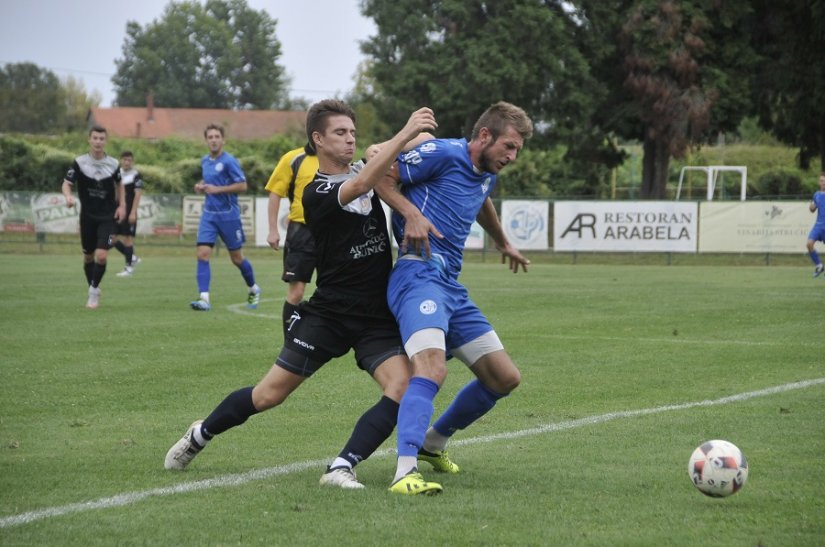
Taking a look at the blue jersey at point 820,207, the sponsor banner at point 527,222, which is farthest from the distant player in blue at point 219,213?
the sponsor banner at point 527,222

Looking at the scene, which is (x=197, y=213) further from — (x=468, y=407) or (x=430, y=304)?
(x=430, y=304)

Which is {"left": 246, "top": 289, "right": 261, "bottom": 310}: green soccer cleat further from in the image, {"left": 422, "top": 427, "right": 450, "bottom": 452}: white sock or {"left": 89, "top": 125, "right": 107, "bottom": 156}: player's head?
{"left": 422, "top": 427, "right": 450, "bottom": 452}: white sock

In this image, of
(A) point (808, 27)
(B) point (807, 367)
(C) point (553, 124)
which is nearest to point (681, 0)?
(A) point (808, 27)

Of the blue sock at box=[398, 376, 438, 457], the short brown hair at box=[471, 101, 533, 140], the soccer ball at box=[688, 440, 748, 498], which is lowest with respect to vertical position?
the soccer ball at box=[688, 440, 748, 498]

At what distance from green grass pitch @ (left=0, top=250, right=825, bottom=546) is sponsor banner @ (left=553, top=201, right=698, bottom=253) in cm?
1459

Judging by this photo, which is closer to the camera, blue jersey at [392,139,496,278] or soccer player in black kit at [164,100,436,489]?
soccer player in black kit at [164,100,436,489]

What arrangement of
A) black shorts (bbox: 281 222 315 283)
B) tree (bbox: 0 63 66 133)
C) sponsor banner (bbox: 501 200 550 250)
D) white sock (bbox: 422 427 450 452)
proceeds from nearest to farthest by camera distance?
white sock (bbox: 422 427 450 452), black shorts (bbox: 281 222 315 283), sponsor banner (bbox: 501 200 550 250), tree (bbox: 0 63 66 133)

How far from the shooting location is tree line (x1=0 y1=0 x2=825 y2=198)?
3744 cm

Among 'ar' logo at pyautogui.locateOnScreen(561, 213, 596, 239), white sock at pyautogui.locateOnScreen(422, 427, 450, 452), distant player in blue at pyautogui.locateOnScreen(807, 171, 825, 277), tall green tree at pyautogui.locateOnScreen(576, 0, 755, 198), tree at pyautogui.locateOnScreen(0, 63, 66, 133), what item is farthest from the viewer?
tree at pyautogui.locateOnScreen(0, 63, 66, 133)

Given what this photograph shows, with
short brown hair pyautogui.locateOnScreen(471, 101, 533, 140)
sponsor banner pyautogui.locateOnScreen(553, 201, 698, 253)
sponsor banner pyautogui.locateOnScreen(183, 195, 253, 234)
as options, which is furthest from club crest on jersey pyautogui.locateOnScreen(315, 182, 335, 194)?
sponsor banner pyautogui.locateOnScreen(183, 195, 253, 234)

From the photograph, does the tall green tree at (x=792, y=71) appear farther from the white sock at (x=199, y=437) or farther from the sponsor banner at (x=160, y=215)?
the white sock at (x=199, y=437)

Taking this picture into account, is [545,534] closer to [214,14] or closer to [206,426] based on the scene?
[206,426]

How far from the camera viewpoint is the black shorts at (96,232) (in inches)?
616

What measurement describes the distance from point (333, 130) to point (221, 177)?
10.1 metres
